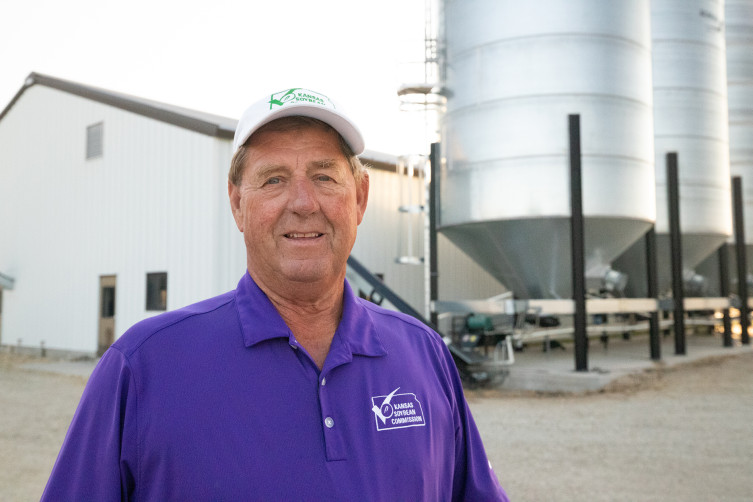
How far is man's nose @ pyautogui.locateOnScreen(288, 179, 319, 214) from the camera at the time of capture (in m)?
1.84

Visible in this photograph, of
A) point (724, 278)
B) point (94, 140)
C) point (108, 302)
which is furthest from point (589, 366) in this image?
point (94, 140)

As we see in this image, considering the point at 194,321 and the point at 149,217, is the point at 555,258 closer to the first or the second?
the point at 149,217

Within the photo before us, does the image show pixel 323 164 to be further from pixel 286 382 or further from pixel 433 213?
pixel 433 213

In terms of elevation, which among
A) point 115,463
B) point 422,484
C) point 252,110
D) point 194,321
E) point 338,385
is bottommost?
point 422,484

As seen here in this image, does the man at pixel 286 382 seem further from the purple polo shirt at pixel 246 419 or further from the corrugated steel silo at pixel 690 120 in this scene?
the corrugated steel silo at pixel 690 120

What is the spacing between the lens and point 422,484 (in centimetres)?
168

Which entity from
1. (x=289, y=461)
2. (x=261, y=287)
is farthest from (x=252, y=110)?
(x=289, y=461)

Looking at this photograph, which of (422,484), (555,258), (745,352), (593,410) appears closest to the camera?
(422,484)

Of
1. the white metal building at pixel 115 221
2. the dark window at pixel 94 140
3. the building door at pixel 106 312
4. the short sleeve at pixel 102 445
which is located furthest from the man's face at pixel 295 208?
the dark window at pixel 94 140

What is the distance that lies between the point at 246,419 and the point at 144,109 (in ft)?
49.0

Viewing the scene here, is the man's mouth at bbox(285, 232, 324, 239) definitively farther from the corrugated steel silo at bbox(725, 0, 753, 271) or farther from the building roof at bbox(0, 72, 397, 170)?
the corrugated steel silo at bbox(725, 0, 753, 271)

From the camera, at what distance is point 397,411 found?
173 cm

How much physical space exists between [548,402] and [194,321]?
9430mm

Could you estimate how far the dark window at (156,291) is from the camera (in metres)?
14.2
